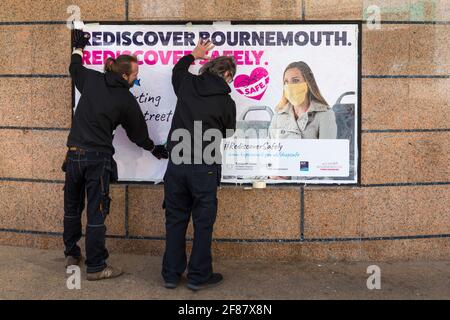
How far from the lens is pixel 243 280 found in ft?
16.3

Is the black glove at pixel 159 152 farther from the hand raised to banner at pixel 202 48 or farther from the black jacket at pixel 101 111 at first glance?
the hand raised to banner at pixel 202 48

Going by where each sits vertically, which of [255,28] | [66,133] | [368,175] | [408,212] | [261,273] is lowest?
[261,273]

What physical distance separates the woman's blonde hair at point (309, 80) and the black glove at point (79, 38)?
2.01 metres

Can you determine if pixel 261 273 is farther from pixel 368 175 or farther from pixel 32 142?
pixel 32 142

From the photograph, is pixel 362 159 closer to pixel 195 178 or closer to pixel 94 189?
pixel 195 178

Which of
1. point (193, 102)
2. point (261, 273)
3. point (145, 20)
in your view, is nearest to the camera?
point (193, 102)

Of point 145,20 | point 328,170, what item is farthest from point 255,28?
point 328,170

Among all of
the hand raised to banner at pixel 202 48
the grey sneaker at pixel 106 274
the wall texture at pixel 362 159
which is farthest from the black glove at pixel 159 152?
the grey sneaker at pixel 106 274

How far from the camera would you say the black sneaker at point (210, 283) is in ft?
15.4

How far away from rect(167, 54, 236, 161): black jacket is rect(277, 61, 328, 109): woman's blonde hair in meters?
1.01

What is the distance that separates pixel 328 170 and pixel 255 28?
5.19 ft

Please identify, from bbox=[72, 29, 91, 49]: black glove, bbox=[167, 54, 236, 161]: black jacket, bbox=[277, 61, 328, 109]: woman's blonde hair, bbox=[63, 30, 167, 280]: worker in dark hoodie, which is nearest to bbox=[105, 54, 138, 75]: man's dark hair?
bbox=[63, 30, 167, 280]: worker in dark hoodie

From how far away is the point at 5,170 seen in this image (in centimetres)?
580

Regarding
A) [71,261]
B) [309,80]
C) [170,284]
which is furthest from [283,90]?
[71,261]
